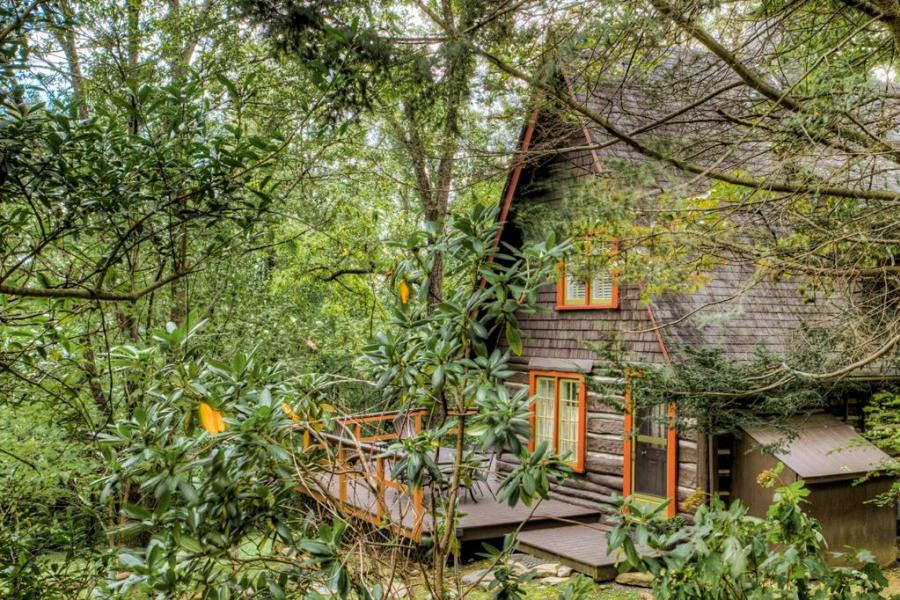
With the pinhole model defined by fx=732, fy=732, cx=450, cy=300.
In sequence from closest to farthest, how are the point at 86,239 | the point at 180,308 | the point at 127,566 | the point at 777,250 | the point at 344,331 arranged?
the point at 127,566
the point at 86,239
the point at 777,250
the point at 180,308
the point at 344,331

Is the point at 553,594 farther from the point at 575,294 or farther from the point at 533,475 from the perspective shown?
the point at 533,475

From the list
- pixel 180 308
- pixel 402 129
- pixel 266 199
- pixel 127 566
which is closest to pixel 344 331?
pixel 180 308

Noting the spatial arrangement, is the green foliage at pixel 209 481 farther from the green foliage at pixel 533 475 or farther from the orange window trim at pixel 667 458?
the orange window trim at pixel 667 458

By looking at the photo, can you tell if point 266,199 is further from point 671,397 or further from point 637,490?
point 637,490

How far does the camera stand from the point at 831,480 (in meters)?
8.74

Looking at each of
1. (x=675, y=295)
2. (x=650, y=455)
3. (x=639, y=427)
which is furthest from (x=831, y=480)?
(x=675, y=295)

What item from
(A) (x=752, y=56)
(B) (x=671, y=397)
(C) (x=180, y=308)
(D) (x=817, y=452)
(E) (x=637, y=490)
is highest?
(A) (x=752, y=56)

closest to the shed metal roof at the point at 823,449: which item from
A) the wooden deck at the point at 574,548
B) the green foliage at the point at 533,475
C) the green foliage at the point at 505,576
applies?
the wooden deck at the point at 574,548

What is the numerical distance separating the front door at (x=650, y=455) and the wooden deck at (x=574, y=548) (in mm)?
984

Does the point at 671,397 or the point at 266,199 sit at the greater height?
the point at 266,199

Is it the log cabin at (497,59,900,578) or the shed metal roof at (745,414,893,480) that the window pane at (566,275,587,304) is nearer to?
the log cabin at (497,59,900,578)

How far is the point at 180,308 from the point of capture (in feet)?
28.5

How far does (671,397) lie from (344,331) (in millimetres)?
7857

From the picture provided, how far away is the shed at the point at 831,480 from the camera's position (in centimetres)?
870
